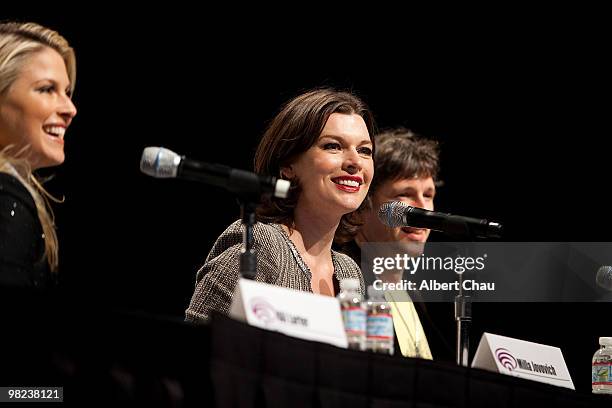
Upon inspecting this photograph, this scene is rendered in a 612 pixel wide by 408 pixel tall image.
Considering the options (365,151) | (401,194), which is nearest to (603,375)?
(365,151)

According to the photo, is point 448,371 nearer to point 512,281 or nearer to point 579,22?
point 512,281

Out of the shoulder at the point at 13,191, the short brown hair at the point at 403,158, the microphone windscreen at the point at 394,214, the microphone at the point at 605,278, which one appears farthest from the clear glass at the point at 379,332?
the short brown hair at the point at 403,158

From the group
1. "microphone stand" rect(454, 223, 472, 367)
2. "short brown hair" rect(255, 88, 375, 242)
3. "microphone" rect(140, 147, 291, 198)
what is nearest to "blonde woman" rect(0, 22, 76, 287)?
"microphone" rect(140, 147, 291, 198)

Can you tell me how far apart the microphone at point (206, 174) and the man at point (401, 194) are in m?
1.84

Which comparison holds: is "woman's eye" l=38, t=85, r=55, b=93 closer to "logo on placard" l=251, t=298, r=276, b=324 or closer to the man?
"logo on placard" l=251, t=298, r=276, b=324

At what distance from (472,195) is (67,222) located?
2.08 m

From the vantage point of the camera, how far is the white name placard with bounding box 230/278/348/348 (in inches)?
69.5

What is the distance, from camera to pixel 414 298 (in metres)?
3.97

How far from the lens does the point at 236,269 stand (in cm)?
275

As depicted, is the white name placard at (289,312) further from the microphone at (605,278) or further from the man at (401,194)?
the man at (401,194)

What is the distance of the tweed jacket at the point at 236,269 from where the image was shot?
2736 millimetres

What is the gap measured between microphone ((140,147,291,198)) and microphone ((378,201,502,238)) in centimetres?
60

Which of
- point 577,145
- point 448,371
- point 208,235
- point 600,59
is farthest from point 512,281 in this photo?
point 448,371

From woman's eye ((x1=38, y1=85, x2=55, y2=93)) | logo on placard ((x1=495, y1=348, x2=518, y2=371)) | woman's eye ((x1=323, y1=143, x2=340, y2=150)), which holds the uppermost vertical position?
woman's eye ((x1=323, y1=143, x2=340, y2=150))
